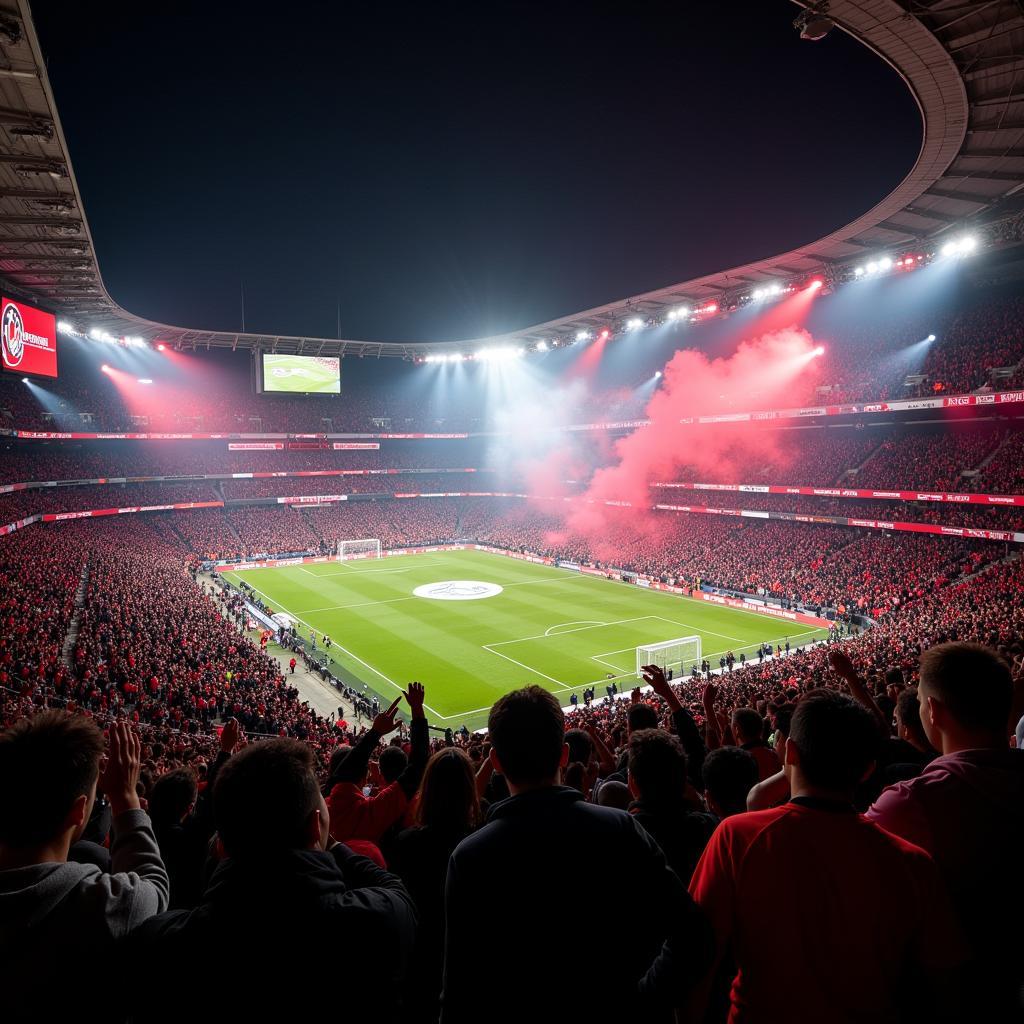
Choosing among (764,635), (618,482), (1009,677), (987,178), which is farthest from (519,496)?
(1009,677)

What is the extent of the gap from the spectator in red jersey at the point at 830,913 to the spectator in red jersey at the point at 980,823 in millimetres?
351

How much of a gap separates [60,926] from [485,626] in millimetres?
34354

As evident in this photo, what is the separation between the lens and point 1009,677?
3230mm

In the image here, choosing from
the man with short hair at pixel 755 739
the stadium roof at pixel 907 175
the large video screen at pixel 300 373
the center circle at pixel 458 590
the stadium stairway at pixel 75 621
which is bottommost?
the center circle at pixel 458 590

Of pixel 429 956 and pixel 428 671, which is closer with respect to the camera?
pixel 429 956

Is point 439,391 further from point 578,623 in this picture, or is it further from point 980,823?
point 980,823

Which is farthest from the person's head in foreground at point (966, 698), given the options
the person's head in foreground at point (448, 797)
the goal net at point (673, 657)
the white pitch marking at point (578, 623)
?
the white pitch marking at point (578, 623)

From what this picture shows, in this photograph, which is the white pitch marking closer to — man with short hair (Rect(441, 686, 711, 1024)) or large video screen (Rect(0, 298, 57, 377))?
large video screen (Rect(0, 298, 57, 377))

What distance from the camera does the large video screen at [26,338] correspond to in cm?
3023

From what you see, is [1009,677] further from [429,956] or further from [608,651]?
[608,651]

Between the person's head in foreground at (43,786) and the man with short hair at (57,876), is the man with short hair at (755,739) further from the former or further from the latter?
the person's head in foreground at (43,786)

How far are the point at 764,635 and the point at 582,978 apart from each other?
33745 mm

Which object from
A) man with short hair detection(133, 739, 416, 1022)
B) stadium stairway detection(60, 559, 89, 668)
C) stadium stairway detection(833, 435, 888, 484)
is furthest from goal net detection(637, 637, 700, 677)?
man with short hair detection(133, 739, 416, 1022)

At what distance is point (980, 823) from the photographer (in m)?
2.74
